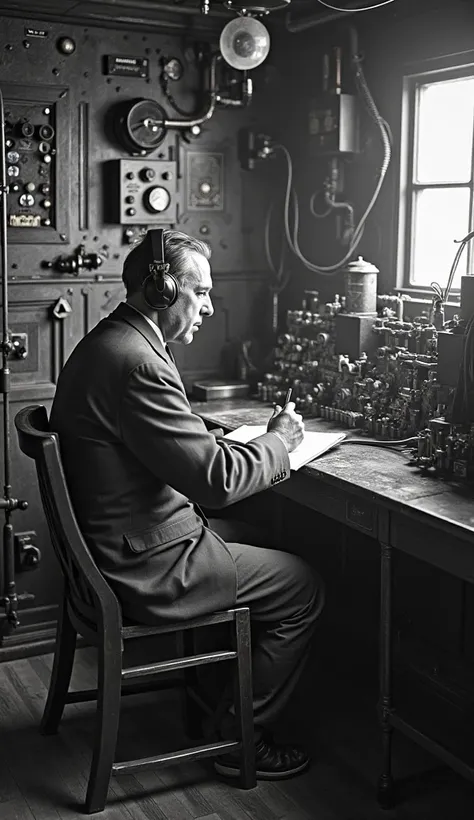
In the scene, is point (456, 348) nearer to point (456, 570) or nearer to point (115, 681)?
point (456, 570)

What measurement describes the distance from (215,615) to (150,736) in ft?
2.37

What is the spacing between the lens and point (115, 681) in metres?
2.73

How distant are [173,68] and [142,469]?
2206 mm

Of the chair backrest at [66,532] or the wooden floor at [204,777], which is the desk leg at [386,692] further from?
the chair backrest at [66,532]

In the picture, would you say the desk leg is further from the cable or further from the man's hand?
the cable

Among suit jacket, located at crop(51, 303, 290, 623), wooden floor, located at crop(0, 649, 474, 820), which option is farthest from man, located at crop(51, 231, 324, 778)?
wooden floor, located at crop(0, 649, 474, 820)

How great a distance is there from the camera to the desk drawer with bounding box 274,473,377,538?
284cm

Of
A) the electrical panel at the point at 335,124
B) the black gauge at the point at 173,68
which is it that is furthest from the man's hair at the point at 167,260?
the black gauge at the point at 173,68

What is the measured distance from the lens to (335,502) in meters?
2.99

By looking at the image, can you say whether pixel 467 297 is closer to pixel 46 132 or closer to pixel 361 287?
pixel 361 287

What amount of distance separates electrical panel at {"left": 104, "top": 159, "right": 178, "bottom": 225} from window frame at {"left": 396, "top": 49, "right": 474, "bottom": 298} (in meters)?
1.01

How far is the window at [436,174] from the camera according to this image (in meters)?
3.70

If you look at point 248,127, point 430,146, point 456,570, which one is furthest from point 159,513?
point 248,127

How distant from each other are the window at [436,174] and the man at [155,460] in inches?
51.4
